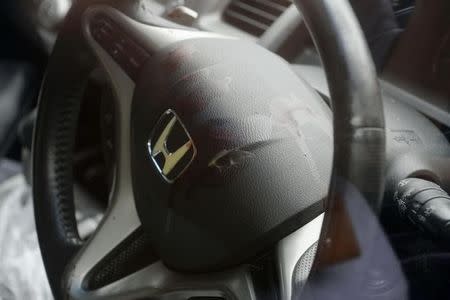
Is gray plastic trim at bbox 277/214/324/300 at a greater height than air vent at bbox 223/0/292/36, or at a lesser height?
greater

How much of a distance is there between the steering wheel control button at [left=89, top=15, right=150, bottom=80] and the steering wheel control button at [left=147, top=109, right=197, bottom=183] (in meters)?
0.10

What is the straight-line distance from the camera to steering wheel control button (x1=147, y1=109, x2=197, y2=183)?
79 centimetres

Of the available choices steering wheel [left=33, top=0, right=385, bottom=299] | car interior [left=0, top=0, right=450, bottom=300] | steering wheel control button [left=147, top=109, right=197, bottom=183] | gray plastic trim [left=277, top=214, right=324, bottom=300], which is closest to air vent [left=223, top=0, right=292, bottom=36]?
car interior [left=0, top=0, right=450, bottom=300]

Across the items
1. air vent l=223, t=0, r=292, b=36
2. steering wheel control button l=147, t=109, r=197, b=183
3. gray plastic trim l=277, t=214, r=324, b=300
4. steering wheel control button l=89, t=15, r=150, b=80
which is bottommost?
air vent l=223, t=0, r=292, b=36

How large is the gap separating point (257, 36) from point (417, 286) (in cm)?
69

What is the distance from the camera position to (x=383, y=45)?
1101mm

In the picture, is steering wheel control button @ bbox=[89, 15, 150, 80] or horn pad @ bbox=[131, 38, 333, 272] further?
steering wheel control button @ bbox=[89, 15, 150, 80]

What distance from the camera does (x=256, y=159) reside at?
0.75 meters

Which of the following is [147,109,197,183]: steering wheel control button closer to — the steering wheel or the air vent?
the steering wheel

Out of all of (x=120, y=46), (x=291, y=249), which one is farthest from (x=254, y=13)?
(x=291, y=249)

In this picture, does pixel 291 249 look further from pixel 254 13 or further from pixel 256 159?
pixel 254 13

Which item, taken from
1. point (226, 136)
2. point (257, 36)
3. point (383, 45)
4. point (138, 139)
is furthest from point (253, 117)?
point (257, 36)

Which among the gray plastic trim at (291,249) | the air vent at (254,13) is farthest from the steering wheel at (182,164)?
the air vent at (254,13)

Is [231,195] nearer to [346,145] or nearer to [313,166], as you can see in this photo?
[313,166]
